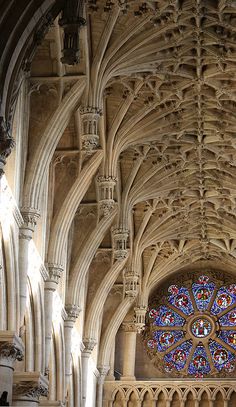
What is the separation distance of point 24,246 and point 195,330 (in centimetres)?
1908

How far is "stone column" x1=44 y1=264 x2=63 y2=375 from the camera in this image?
27.5 m

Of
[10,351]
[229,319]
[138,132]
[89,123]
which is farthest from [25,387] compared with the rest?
[229,319]

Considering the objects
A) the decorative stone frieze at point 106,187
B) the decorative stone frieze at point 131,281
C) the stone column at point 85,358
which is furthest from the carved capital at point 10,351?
the decorative stone frieze at point 131,281

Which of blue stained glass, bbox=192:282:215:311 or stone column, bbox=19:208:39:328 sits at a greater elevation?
blue stained glass, bbox=192:282:215:311

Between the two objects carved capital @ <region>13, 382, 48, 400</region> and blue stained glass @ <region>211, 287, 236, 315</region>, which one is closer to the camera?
carved capital @ <region>13, 382, 48, 400</region>

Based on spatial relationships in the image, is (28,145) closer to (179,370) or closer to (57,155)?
(57,155)

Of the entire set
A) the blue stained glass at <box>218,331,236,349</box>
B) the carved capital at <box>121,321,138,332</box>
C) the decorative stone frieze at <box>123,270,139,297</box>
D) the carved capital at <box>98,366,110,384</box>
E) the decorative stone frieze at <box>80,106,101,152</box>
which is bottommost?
the carved capital at <box>98,366,110,384</box>

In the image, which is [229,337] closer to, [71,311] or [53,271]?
[71,311]

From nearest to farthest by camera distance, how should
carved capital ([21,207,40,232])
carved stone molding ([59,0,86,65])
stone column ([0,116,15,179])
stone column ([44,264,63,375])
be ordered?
stone column ([0,116,15,179]) → carved stone molding ([59,0,86,65]) → carved capital ([21,207,40,232]) → stone column ([44,264,63,375])

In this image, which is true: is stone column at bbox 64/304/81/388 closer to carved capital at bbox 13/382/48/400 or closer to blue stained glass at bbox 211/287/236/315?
carved capital at bbox 13/382/48/400

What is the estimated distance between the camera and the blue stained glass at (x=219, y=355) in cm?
4125

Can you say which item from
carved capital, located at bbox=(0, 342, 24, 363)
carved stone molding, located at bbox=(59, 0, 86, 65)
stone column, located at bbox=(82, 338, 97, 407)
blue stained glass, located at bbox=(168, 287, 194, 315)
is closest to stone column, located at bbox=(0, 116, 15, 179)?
carved stone molding, located at bbox=(59, 0, 86, 65)

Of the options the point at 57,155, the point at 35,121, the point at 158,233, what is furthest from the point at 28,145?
the point at 158,233

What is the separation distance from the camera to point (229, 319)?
139 feet
